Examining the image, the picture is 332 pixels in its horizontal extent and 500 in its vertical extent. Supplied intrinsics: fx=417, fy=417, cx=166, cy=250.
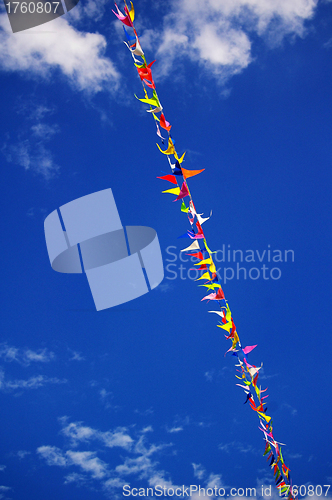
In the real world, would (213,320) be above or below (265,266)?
below

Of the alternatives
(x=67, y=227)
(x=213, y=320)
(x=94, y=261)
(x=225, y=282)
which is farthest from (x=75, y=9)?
(x=213, y=320)

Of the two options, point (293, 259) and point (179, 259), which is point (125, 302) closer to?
point (179, 259)

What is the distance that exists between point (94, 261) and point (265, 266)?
262 cm

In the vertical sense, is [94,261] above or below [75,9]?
below

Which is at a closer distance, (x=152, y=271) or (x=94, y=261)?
(x=152, y=271)

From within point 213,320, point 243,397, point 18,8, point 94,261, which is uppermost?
point 18,8

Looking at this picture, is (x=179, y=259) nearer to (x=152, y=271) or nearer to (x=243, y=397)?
(x=152, y=271)

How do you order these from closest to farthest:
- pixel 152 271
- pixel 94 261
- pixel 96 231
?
pixel 96 231
pixel 152 271
pixel 94 261

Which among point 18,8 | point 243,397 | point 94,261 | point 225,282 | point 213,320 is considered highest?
point 18,8

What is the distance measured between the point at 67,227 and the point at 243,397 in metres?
3.67

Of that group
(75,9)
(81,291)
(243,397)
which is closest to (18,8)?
(75,9)

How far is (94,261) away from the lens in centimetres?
645

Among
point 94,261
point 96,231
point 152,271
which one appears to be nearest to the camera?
point 96,231

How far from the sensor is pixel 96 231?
217 inches
